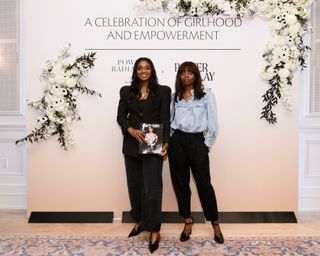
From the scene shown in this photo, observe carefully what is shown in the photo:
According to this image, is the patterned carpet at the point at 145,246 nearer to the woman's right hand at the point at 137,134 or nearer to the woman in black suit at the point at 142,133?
the woman in black suit at the point at 142,133

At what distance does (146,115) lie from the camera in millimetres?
3049

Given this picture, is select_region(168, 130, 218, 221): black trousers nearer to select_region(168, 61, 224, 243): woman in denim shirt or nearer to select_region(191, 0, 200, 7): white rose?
select_region(168, 61, 224, 243): woman in denim shirt

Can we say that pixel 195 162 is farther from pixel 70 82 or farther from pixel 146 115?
pixel 70 82

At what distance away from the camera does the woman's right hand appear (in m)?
2.99

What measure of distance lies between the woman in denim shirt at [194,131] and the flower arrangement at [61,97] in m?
0.97

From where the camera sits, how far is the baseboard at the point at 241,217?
3.69 m

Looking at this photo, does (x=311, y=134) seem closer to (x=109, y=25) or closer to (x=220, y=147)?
(x=220, y=147)

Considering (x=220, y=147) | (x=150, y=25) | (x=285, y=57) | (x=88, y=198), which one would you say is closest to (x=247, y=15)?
(x=285, y=57)

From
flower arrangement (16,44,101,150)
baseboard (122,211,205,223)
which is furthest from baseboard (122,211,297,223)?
flower arrangement (16,44,101,150)

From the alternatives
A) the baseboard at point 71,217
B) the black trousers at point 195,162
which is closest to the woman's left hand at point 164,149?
the black trousers at point 195,162

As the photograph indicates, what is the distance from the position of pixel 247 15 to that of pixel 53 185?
8.44 feet

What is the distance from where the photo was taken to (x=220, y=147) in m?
3.68

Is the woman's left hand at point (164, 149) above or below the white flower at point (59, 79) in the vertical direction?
below

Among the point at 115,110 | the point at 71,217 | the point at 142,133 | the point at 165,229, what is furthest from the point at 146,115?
the point at 71,217
